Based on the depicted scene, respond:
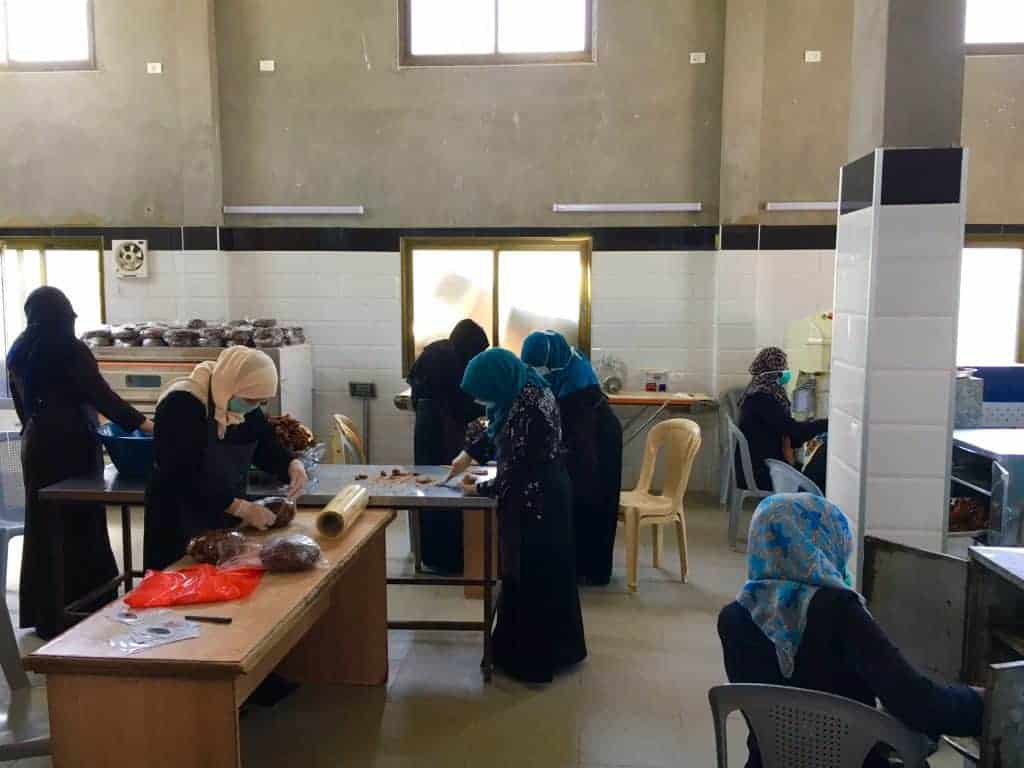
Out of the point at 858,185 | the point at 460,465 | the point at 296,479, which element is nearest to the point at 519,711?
the point at 460,465

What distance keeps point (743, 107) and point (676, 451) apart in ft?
9.72

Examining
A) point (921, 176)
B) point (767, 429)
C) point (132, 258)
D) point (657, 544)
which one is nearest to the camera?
point (921, 176)

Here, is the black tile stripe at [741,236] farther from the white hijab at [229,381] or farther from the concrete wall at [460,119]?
the white hijab at [229,381]

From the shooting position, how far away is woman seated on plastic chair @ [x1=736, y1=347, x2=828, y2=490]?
5.00 metres

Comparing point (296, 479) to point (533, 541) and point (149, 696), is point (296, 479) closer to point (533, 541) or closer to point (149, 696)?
point (533, 541)

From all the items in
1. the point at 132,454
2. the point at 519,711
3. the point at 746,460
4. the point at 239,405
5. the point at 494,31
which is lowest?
the point at 519,711

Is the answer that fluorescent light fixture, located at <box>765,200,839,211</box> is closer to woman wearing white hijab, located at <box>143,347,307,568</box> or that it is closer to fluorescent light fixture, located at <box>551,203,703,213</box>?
fluorescent light fixture, located at <box>551,203,703,213</box>

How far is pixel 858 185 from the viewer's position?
295 cm

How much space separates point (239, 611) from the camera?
6.93 ft

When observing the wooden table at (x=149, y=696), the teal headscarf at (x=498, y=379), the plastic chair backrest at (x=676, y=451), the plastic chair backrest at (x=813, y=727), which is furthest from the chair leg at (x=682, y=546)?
the wooden table at (x=149, y=696)

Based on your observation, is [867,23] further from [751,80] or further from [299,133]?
[299,133]

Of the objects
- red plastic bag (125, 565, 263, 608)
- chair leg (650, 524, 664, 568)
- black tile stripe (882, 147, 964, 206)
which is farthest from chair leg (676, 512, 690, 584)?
red plastic bag (125, 565, 263, 608)

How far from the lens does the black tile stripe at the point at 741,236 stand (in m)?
6.36

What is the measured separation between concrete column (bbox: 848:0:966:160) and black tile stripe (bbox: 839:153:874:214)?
0.09m
